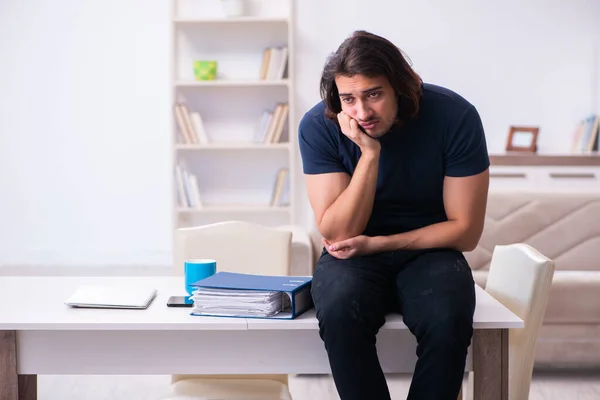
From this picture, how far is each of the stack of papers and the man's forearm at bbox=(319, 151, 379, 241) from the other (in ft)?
0.90

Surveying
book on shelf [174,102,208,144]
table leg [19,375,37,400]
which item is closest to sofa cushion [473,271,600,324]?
table leg [19,375,37,400]

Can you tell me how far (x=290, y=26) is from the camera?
198 inches

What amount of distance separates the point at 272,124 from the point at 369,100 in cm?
317

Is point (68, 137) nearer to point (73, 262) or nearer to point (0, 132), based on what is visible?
point (0, 132)

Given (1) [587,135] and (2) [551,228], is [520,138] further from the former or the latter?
(2) [551,228]

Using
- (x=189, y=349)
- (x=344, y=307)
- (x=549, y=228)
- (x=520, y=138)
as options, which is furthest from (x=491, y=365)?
(x=520, y=138)

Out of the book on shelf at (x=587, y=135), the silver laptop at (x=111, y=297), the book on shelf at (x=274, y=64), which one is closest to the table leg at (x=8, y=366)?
the silver laptop at (x=111, y=297)

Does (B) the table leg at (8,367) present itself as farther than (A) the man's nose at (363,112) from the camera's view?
No

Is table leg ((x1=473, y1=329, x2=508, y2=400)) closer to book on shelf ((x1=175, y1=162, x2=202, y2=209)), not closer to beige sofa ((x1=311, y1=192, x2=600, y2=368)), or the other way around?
beige sofa ((x1=311, y1=192, x2=600, y2=368))

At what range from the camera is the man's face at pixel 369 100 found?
195cm

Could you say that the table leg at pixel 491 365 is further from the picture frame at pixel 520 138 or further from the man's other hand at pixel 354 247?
the picture frame at pixel 520 138

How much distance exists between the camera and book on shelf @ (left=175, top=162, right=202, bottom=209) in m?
5.08

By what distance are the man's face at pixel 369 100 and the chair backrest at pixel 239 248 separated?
51 cm

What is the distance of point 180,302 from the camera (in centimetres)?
184
